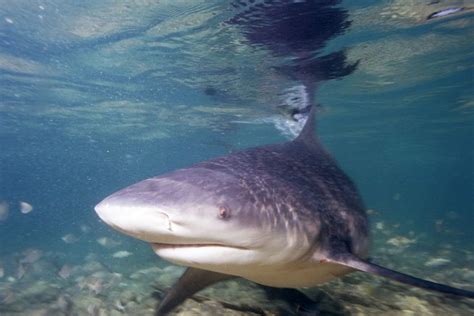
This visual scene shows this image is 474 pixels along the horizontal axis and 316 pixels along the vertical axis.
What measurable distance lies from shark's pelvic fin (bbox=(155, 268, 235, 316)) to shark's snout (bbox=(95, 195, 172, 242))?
Answer: 2132mm

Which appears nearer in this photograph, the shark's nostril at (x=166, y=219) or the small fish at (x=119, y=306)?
the shark's nostril at (x=166, y=219)

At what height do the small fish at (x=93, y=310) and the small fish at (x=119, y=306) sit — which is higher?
the small fish at (x=119, y=306)

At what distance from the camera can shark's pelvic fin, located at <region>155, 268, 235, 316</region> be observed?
4.54 meters

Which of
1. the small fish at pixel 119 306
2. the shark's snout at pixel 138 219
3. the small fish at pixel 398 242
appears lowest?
the small fish at pixel 119 306

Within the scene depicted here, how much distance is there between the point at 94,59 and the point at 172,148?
29.0m

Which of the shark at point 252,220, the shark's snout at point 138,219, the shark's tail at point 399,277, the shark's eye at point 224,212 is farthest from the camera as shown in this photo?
the shark's tail at point 399,277

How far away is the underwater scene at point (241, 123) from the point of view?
3248mm

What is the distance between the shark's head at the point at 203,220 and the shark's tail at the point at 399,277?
0.63 m

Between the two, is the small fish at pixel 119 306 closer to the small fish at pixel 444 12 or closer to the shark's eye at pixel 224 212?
the shark's eye at pixel 224 212

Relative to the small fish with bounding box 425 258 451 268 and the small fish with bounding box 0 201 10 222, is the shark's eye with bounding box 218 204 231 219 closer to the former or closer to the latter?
the small fish with bounding box 425 258 451 268

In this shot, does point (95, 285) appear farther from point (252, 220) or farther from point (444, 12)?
point (444, 12)

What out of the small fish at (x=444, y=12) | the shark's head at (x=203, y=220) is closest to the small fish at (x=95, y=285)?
the shark's head at (x=203, y=220)

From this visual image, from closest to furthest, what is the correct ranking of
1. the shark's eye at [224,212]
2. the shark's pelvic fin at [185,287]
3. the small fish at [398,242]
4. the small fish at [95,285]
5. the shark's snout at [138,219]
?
the shark's snout at [138,219] < the shark's eye at [224,212] < the shark's pelvic fin at [185,287] < the small fish at [95,285] < the small fish at [398,242]

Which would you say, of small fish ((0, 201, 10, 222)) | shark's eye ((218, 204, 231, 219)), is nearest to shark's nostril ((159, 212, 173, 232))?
shark's eye ((218, 204, 231, 219))
